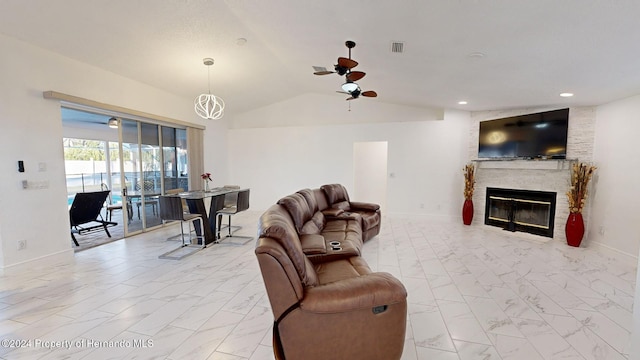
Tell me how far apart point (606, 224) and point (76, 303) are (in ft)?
23.8

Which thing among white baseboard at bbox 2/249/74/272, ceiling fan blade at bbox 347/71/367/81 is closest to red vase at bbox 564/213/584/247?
ceiling fan blade at bbox 347/71/367/81

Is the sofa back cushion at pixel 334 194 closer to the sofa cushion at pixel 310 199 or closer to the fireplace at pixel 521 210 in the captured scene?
the sofa cushion at pixel 310 199

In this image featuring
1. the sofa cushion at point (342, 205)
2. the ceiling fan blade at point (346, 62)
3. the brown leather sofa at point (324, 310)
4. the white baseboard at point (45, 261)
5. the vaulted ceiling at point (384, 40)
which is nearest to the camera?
the brown leather sofa at point (324, 310)

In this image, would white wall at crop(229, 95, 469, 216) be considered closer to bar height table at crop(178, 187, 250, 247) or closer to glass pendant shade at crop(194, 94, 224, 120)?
glass pendant shade at crop(194, 94, 224, 120)


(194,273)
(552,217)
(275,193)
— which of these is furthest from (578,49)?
(275,193)

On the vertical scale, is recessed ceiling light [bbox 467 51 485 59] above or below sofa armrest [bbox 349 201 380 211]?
above

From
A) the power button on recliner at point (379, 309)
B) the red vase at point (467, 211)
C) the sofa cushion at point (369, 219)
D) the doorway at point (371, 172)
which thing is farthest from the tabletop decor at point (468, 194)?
the power button on recliner at point (379, 309)

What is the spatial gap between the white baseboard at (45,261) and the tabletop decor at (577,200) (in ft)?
25.8

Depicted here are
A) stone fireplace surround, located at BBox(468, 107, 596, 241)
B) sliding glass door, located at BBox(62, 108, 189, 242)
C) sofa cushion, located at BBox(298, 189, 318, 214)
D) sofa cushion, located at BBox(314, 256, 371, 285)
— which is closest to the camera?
sofa cushion, located at BBox(314, 256, 371, 285)

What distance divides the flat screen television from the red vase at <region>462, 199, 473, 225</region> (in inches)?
40.8

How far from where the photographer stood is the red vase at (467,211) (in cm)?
582

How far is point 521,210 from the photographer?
5301 mm

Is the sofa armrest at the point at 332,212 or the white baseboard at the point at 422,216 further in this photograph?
the white baseboard at the point at 422,216

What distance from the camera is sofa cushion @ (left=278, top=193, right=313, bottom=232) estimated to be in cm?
301
